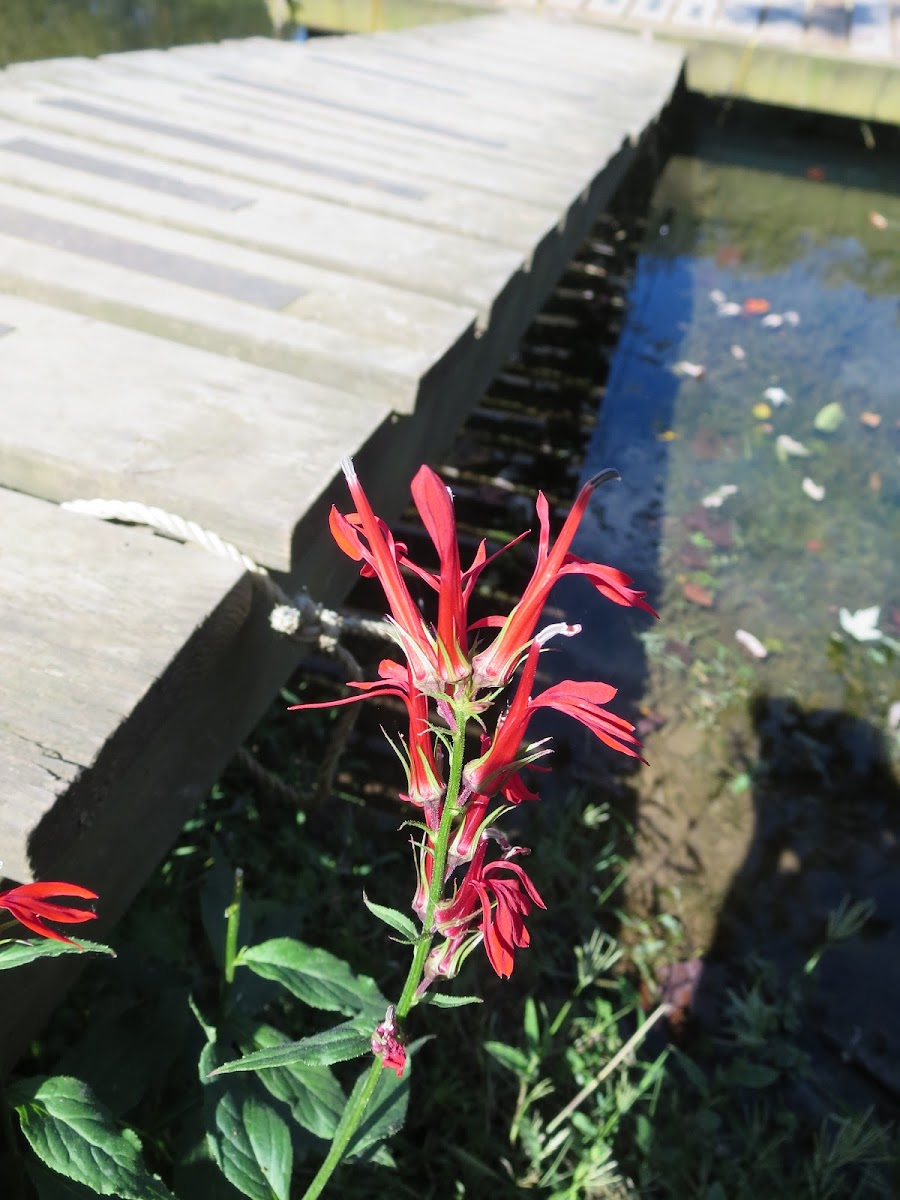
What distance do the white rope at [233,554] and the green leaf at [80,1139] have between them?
57 centimetres

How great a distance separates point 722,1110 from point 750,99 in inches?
289

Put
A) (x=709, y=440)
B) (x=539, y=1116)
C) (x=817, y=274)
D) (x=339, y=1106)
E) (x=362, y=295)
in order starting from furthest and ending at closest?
1. (x=817, y=274)
2. (x=709, y=440)
3. (x=362, y=295)
4. (x=539, y=1116)
5. (x=339, y=1106)

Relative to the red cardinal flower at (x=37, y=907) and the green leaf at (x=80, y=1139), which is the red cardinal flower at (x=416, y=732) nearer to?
the red cardinal flower at (x=37, y=907)

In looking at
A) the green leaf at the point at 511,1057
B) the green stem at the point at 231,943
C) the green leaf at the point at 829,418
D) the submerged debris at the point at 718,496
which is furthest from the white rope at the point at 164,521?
the green leaf at the point at 829,418

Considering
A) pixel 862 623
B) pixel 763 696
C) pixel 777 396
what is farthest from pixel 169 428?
pixel 777 396

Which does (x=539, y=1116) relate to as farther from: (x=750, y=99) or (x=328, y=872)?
(x=750, y=99)

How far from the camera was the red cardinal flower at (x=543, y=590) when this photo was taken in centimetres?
69

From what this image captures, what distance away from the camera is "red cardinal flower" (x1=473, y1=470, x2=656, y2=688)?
685 millimetres

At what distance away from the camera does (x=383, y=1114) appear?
114 centimetres

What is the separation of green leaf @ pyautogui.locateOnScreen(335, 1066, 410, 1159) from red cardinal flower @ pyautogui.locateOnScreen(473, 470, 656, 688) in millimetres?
605

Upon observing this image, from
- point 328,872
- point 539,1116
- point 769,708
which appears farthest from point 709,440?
point 539,1116

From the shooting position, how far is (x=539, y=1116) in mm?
1861

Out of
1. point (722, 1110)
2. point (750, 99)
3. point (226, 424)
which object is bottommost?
point (722, 1110)

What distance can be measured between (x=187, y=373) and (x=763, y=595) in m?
2.52
